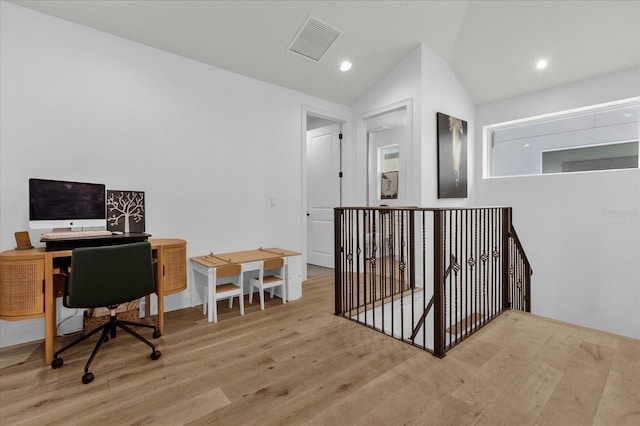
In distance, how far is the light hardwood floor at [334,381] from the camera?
1640 millimetres

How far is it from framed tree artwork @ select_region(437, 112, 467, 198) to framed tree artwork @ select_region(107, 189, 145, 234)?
371 cm

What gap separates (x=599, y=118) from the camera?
4.19m

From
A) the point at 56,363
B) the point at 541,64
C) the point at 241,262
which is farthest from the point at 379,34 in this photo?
the point at 56,363

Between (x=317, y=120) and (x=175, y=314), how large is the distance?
3960 millimetres

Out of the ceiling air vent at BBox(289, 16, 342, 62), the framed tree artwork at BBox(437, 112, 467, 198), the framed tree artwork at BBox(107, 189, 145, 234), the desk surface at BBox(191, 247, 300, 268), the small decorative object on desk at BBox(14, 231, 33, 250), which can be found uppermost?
the ceiling air vent at BBox(289, 16, 342, 62)

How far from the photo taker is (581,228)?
4.22m

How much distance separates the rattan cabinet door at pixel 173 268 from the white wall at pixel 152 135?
546mm

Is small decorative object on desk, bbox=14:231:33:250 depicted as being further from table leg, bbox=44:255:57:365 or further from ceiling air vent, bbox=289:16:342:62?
ceiling air vent, bbox=289:16:342:62

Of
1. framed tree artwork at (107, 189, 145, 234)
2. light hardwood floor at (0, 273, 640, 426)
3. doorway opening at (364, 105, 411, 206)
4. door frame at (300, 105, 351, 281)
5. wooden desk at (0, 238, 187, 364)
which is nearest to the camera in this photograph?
light hardwood floor at (0, 273, 640, 426)

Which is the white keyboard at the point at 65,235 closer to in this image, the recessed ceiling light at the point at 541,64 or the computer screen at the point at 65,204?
the computer screen at the point at 65,204

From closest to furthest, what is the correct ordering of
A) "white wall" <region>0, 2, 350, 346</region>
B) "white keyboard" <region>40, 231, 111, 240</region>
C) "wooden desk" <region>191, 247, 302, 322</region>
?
"white keyboard" <region>40, 231, 111, 240</region> → "white wall" <region>0, 2, 350, 346</region> → "wooden desk" <region>191, 247, 302, 322</region>

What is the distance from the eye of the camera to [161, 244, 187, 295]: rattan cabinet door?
9.00 feet

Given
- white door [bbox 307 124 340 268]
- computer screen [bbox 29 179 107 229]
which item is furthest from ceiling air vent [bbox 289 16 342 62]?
computer screen [bbox 29 179 107 229]

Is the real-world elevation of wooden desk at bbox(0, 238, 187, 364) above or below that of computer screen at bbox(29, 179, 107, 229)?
below
